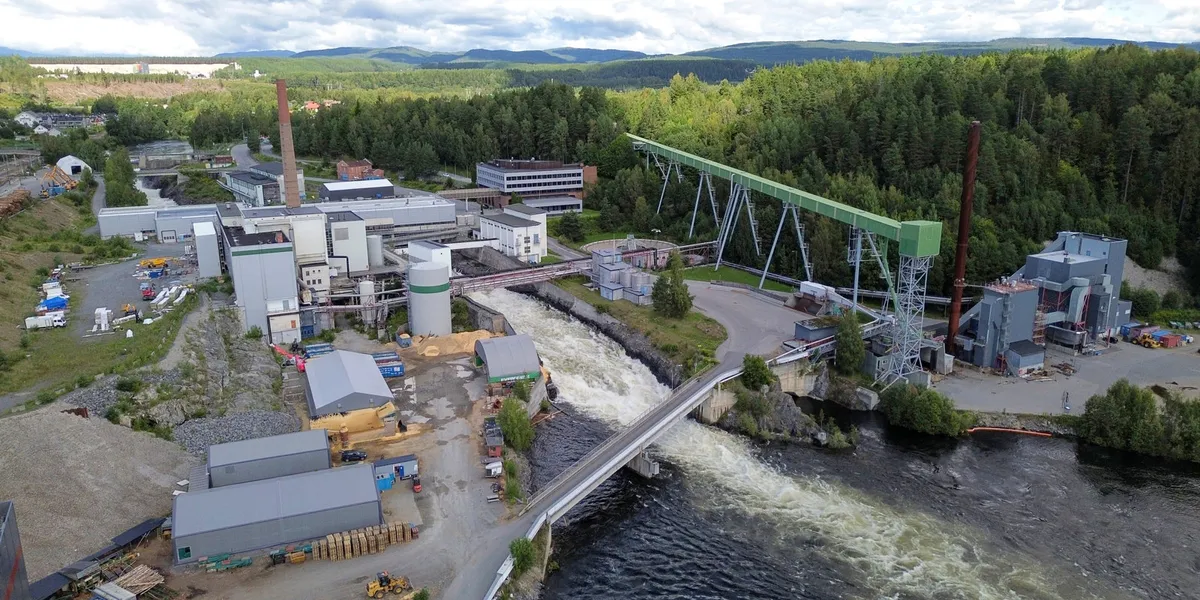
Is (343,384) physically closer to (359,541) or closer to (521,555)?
(359,541)

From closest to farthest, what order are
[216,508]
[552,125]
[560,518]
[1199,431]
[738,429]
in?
[216,508] → [560,518] → [1199,431] → [738,429] → [552,125]

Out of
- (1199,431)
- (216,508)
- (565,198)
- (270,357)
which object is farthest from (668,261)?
(216,508)

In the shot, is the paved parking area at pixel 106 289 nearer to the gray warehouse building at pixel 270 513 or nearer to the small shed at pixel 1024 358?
the gray warehouse building at pixel 270 513

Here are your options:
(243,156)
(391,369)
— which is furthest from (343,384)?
(243,156)

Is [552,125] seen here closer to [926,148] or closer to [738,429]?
[926,148]

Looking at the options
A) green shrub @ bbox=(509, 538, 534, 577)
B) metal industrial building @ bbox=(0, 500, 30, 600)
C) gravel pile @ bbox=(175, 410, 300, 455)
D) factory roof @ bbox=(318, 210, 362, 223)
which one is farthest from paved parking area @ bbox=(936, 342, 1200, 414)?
factory roof @ bbox=(318, 210, 362, 223)

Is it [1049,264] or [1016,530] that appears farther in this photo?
[1049,264]
